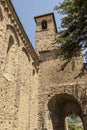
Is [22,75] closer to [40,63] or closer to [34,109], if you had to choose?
[34,109]

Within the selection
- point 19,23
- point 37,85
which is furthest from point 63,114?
point 19,23

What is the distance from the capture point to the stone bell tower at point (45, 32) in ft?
52.9

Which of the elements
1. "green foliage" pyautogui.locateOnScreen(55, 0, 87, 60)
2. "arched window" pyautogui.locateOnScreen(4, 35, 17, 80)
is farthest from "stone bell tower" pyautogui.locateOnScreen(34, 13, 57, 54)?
"green foliage" pyautogui.locateOnScreen(55, 0, 87, 60)

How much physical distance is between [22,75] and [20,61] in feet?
2.76

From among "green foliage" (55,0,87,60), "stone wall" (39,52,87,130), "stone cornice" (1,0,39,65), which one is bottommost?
"stone wall" (39,52,87,130)

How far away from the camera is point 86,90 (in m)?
12.4

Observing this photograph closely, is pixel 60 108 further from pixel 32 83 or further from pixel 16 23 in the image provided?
pixel 16 23

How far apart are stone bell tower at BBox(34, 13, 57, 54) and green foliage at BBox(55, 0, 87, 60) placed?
8.94 meters

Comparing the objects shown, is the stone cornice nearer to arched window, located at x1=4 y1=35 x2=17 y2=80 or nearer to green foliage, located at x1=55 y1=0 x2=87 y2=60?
arched window, located at x1=4 y1=35 x2=17 y2=80

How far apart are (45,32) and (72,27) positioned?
10992 mm

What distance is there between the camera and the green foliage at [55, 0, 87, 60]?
6047 millimetres

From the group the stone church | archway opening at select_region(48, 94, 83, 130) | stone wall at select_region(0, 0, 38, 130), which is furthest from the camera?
archway opening at select_region(48, 94, 83, 130)

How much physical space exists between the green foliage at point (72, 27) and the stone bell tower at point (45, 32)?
8.94m

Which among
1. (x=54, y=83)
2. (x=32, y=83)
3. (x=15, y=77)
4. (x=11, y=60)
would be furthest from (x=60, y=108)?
(x=11, y=60)
